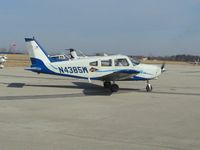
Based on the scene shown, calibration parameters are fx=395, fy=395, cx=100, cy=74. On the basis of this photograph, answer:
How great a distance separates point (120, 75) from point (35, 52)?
5.28 meters

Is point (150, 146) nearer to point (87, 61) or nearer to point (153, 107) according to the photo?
point (153, 107)

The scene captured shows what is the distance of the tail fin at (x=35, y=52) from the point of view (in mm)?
21453

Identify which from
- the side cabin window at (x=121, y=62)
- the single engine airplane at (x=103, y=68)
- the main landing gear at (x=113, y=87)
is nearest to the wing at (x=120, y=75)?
the single engine airplane at (x=103, y=68)

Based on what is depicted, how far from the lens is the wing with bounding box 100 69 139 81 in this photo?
62.2ft

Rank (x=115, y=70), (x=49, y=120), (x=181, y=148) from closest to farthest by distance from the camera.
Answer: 1. (x=181, y=148)
2. (x=49, y=120)
3. (x=115, y=70)

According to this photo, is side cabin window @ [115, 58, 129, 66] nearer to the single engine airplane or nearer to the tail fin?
the single engine airplane

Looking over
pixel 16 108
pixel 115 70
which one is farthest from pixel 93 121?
pixel 115 70

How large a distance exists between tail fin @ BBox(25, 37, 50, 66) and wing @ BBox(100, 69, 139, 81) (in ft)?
11.5

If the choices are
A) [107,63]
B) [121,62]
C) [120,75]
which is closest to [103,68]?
[107,63]

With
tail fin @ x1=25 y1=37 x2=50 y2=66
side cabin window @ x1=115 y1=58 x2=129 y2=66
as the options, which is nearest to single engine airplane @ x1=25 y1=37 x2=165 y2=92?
side cabin window @ x1=115 y1=58 x2=129 y2=66

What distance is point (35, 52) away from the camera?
2175cm

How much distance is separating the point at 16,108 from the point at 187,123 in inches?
226

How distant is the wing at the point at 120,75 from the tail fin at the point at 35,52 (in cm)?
351

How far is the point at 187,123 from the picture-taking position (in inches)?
433
